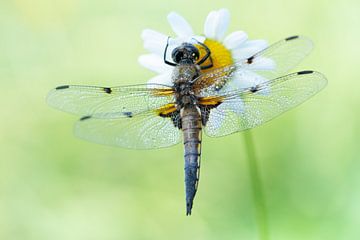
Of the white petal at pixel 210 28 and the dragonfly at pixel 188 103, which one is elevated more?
the white petal at pixel 210 28

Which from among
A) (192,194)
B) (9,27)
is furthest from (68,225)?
(9,27)

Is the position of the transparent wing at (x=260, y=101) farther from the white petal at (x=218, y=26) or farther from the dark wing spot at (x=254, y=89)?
the white petal at (x=218, y=26)

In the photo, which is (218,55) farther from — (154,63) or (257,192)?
(257,192)

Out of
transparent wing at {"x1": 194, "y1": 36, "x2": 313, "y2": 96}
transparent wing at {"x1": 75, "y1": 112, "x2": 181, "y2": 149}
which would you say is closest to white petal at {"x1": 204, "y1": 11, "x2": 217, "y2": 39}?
transparent wing at {"x1": 194, "y1": 36, "x2": 313, "y2": 96}

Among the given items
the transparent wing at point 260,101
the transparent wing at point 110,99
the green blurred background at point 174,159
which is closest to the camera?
the transparent wing at point 260,101

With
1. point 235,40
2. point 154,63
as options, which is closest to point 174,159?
point 154,63

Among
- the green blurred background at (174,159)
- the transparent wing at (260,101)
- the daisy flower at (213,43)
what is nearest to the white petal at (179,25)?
the daisy flower at (213,43)

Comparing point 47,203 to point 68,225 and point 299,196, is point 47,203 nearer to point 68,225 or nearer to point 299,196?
point 68,225
